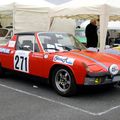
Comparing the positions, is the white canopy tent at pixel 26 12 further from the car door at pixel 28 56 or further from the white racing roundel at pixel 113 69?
the white racing roundel at pixel 113 69

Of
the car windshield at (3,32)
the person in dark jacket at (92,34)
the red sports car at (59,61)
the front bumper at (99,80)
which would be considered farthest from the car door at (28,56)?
the car windshield at (3,32)

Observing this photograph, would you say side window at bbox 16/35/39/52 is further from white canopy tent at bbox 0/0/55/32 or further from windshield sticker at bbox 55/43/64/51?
white canopy tent at bbox 0/0/55/32

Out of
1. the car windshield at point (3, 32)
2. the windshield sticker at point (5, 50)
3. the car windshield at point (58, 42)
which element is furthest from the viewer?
the car windshield at point (3, 32)

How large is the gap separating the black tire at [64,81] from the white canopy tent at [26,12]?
6094 millimetres

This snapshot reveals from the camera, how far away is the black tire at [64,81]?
6.38m

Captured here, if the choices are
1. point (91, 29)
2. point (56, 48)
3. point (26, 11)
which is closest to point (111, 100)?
point (56, 48)

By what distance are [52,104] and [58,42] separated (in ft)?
6.70

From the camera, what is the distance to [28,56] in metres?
7.38

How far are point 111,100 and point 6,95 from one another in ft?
7.51

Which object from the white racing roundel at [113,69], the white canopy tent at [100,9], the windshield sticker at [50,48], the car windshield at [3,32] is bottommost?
the white racing roundel at [113,69]

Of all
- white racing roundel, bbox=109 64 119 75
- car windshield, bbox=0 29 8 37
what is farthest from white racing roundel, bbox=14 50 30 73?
car windshield, bbox=0 29 8 37

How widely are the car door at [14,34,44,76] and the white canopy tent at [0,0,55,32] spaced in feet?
15.9

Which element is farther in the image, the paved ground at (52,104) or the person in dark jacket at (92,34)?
the person in dark jacket at (92,34)

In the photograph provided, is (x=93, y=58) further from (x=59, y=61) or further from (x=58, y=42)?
(x=58, y=42)
